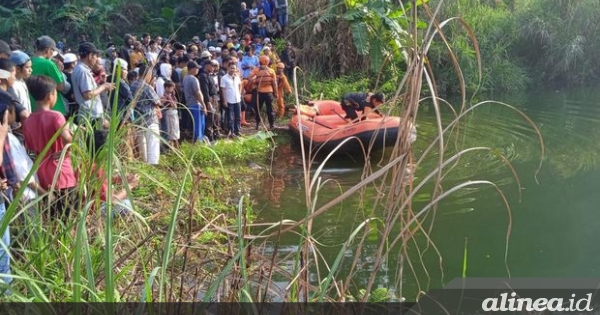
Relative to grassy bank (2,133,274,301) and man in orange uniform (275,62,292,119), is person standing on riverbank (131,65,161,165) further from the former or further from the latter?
man in orange uniform (275,62,292,119)

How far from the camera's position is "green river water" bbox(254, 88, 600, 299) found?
5242mm

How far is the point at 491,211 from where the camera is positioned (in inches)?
259

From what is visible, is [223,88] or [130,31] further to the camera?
[130,31]

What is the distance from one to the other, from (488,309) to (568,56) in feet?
42.4

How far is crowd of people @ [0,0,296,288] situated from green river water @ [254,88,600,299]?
990 mm

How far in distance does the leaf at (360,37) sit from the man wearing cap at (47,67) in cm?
529

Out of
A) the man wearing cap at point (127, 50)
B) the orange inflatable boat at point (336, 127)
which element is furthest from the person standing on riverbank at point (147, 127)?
the man wearing cap at point (127, 50)

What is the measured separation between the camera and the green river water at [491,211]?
5.24 metres

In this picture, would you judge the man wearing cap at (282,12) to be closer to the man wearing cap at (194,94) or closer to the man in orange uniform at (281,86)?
the man in orange uniform at (281,86)

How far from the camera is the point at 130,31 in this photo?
17.9 meters

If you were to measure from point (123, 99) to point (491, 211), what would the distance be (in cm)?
362

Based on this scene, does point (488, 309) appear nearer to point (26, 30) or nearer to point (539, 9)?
point (539, 9)

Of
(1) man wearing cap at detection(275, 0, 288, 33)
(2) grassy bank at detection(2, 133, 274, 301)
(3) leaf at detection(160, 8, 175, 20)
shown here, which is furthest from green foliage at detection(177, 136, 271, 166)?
(3) leaf at detection(160, 8, 175, 20)

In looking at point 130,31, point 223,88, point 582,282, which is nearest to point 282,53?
point 223,88
